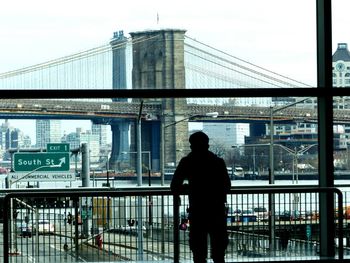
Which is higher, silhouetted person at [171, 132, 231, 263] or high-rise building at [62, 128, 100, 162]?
high-rise building at [62, 128, 100, 162]

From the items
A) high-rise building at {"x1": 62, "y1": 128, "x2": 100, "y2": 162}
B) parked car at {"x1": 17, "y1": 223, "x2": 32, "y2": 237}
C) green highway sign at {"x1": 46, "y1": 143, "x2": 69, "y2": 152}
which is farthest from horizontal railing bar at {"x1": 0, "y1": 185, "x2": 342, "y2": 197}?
green highway sign at {"x1": 46, "y1": 143, "x2": 69, "y2": 152}

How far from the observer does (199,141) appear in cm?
550

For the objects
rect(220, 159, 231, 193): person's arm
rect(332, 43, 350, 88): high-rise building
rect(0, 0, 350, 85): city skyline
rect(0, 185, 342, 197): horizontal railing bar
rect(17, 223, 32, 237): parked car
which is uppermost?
rect(0, 0, 350, 85): city skyline

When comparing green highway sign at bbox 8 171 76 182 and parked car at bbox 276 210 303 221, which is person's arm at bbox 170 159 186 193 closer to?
parked car at bbox 276 210 303 221

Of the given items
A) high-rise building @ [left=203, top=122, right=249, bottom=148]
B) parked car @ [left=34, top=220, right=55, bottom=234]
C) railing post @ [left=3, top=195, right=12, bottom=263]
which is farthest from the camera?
high-rise building @ [left=203, top=122, right=249, bottom=148]

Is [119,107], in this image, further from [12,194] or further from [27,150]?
[12,194]

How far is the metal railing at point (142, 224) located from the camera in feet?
20.2

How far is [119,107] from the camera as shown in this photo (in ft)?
27.9

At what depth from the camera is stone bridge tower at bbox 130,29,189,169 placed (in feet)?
25.2

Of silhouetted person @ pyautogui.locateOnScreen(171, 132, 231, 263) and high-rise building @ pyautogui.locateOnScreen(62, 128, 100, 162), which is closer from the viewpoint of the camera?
silhouetted person @ pyautogui.locateOnScreen(171, 132, 231, 263)

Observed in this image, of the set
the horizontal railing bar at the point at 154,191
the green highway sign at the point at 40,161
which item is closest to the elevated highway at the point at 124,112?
the green highway sign at the point at 40,161

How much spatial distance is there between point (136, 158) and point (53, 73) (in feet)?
4.94

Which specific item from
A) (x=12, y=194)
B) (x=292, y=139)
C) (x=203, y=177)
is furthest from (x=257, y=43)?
(x=12, y=194)

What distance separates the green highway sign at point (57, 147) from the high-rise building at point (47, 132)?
118 millimetres
